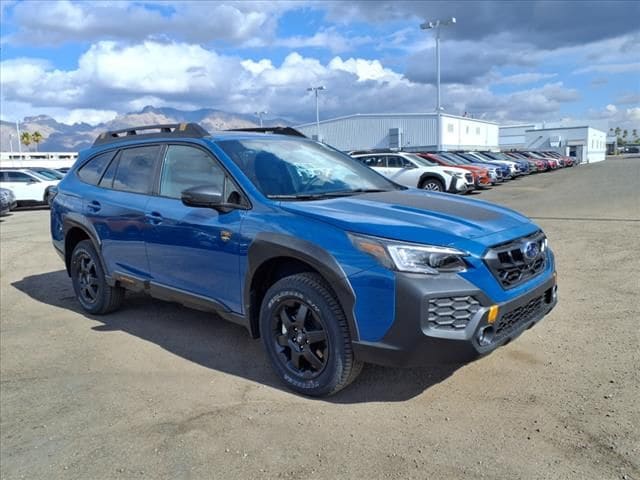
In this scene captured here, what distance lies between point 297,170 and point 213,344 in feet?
5.61

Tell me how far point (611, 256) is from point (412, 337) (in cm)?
525

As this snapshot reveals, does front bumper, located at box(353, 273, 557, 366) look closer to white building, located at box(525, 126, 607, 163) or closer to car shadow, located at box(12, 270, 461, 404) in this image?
car shadow, located at box(12, 270, 461, 404)

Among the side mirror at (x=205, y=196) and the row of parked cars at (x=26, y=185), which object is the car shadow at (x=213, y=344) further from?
the row of parked cars at (x=26, y=185)

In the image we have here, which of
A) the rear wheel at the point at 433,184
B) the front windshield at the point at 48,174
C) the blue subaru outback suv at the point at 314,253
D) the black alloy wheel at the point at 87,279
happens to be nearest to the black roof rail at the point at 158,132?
the blue subaru outback suv at the point at 314,253

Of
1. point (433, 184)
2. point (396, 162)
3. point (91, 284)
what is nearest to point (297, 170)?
point (91, 284)

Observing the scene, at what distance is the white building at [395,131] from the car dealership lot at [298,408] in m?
53.6

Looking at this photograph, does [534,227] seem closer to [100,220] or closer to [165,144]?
[165,144]

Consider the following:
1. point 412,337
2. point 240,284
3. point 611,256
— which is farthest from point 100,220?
point 611,256

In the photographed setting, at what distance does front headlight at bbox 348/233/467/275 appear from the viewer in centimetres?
306

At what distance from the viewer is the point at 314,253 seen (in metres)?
3.34

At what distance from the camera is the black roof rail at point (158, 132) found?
15.0 feet

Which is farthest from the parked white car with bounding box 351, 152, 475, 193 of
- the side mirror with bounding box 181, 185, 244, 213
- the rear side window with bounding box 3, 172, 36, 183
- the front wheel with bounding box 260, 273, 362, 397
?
the front wheel with bounding box 260, 273, 362, 397

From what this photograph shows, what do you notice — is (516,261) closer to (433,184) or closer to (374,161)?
(433,184)

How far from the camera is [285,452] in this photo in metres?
3.01
